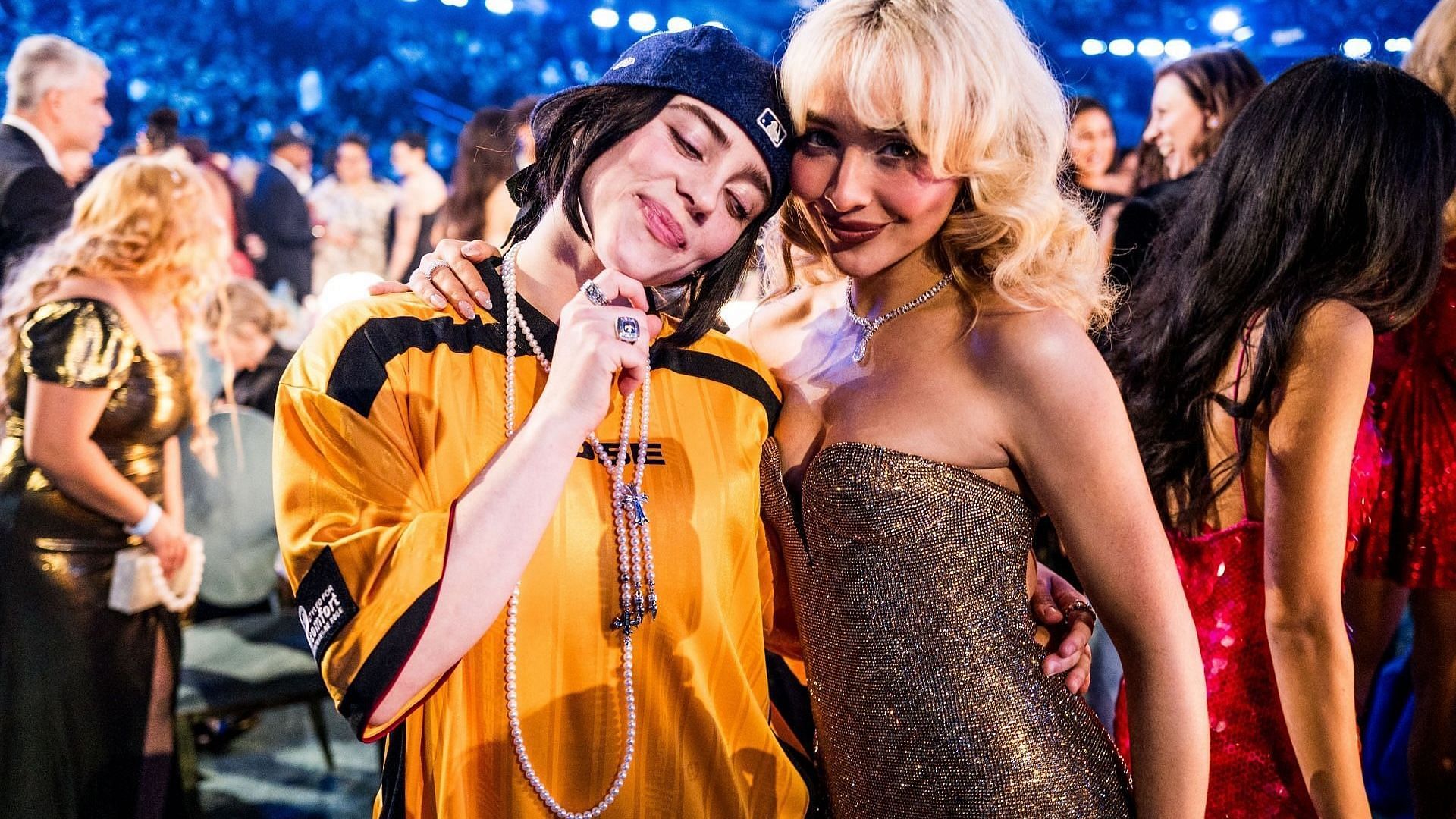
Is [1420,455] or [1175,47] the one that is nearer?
[1420,455]

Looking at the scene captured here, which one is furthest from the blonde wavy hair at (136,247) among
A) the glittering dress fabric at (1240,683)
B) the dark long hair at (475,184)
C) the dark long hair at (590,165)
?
the glittering dress fabric at (1240,683)

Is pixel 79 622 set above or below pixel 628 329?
below

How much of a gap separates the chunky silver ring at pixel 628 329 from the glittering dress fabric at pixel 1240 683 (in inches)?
55.3

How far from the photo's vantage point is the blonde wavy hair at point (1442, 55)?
107 inches

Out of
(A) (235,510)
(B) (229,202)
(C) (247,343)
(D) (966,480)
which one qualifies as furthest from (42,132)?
(D) (966,480)

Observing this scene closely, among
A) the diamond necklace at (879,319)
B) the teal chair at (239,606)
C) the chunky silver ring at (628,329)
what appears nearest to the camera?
the chunky silver ring at (628,329)

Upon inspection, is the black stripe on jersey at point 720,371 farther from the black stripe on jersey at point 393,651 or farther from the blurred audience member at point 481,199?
the blurred audience member at point 481,199

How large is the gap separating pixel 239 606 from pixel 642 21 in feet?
21.0

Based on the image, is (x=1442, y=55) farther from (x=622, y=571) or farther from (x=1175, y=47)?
(x=1175, y=47)

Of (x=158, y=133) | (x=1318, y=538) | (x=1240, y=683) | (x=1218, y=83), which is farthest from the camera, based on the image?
(x=158, y=133)

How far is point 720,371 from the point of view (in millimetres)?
1566

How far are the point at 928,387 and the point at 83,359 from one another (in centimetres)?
255

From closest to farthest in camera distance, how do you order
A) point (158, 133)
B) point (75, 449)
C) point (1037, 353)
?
1. point (1037, 353)
2. point (75, 449)
3. point (158, 133)

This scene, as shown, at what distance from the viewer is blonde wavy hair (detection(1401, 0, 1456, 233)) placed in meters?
2.72
